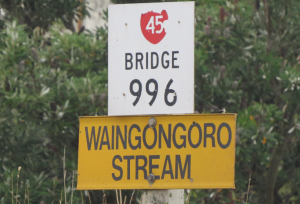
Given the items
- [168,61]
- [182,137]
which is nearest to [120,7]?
[168,61]

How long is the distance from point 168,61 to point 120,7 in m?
0.38

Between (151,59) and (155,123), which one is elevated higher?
(151,59)

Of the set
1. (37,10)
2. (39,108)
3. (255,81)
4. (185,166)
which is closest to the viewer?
(185,166)

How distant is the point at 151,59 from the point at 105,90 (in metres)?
3.00

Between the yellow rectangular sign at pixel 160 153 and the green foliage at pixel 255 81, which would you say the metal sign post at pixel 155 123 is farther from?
the green foliage at pixel 255 81

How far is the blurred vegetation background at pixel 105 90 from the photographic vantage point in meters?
5.23

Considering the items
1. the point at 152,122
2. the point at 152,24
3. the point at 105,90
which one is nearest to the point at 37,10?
the point at 105,90

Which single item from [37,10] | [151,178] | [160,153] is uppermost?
[37,10]

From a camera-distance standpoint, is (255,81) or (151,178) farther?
(255,81)

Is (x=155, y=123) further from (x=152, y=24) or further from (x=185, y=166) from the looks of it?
(x=152, y=24)

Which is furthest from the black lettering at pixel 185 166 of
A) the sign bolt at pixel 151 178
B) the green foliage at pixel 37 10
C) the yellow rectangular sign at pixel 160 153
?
the green foliage at pixel 37 10

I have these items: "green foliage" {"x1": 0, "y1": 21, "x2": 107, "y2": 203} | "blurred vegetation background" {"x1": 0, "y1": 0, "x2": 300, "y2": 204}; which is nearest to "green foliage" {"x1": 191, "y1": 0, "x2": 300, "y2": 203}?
"blurred vegetation background" {"x1": 0, "y1": 0, "x2": 300, "y2": 204}

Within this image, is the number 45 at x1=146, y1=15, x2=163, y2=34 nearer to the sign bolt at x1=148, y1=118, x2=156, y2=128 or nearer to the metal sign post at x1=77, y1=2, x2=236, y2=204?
the metal sign post at x1=77, y1=2, x2=236, y2=204

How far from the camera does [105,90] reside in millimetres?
5309
